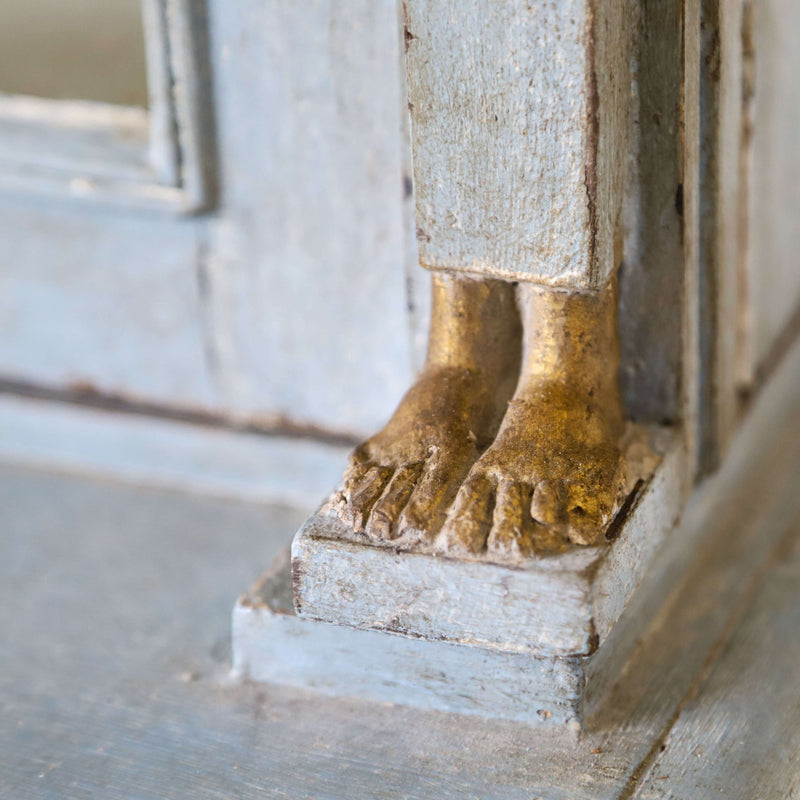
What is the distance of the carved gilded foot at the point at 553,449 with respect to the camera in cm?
125

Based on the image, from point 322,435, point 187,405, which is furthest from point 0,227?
point 322,435

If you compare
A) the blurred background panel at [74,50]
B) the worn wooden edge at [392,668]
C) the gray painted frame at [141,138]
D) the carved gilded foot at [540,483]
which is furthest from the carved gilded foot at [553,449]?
the blurred background panel at [74,50]

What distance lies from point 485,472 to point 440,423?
0.11 meters

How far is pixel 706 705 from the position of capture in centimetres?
141

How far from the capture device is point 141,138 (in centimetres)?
187

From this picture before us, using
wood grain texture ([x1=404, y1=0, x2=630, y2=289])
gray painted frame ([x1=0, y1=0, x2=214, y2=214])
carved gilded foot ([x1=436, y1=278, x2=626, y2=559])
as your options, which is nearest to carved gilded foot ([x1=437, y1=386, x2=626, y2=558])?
carved gilded foot ([x1=436, y1=278, x2=626, y2=559])

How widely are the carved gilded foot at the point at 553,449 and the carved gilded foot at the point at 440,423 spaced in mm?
37

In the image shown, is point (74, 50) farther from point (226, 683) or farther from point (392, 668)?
point (392, 668)

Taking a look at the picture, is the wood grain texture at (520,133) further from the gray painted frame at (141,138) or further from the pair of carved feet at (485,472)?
the gray painted frame at (141,138)

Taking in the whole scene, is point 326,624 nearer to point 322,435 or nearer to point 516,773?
point 516,773

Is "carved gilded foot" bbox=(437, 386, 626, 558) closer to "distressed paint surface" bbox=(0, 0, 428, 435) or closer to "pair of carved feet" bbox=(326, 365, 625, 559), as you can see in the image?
"pair of carved feet" bbox=(326, 365, 625, 559)

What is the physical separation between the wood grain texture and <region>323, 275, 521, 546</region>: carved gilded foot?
0.30ft

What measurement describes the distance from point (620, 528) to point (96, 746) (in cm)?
70

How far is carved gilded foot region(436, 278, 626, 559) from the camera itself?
4.09 feet
